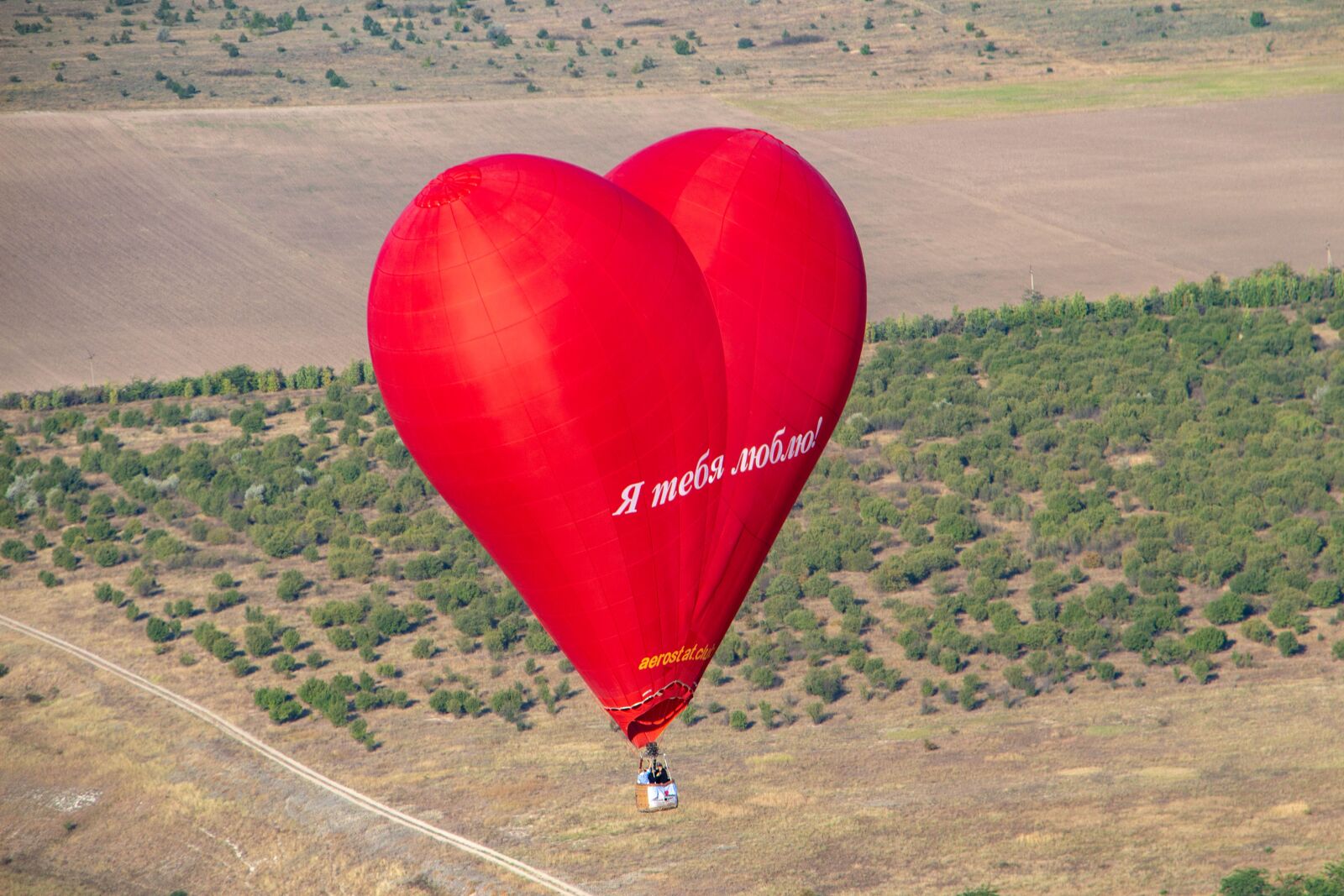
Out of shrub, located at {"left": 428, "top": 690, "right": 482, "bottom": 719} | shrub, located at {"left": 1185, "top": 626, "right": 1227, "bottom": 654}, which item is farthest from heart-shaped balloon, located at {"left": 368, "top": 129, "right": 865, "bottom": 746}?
shrub, located at {"left": 1185, "top": 626, "right": 1227, "bottom": 654}

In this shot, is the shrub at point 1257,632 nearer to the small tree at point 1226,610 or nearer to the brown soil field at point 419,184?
the small tree at point 1226,610

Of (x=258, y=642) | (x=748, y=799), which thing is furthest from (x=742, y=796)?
(x=258, y=642)

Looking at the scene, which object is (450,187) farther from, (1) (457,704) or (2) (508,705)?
(1) (457,704)

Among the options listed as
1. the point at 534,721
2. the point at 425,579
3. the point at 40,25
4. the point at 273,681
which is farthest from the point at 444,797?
the point at 40,25

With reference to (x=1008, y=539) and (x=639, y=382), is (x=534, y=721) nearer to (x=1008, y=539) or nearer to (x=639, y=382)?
(x=1008, y=539)

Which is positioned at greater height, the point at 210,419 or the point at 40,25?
the point at 40,25

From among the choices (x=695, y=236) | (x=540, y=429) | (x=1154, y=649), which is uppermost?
(x=695, y=236)

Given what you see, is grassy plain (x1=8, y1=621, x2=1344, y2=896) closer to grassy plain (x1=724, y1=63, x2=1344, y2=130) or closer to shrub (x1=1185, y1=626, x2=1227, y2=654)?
shrub (x1=1185, y1=626, x2=1227, y2=654)
